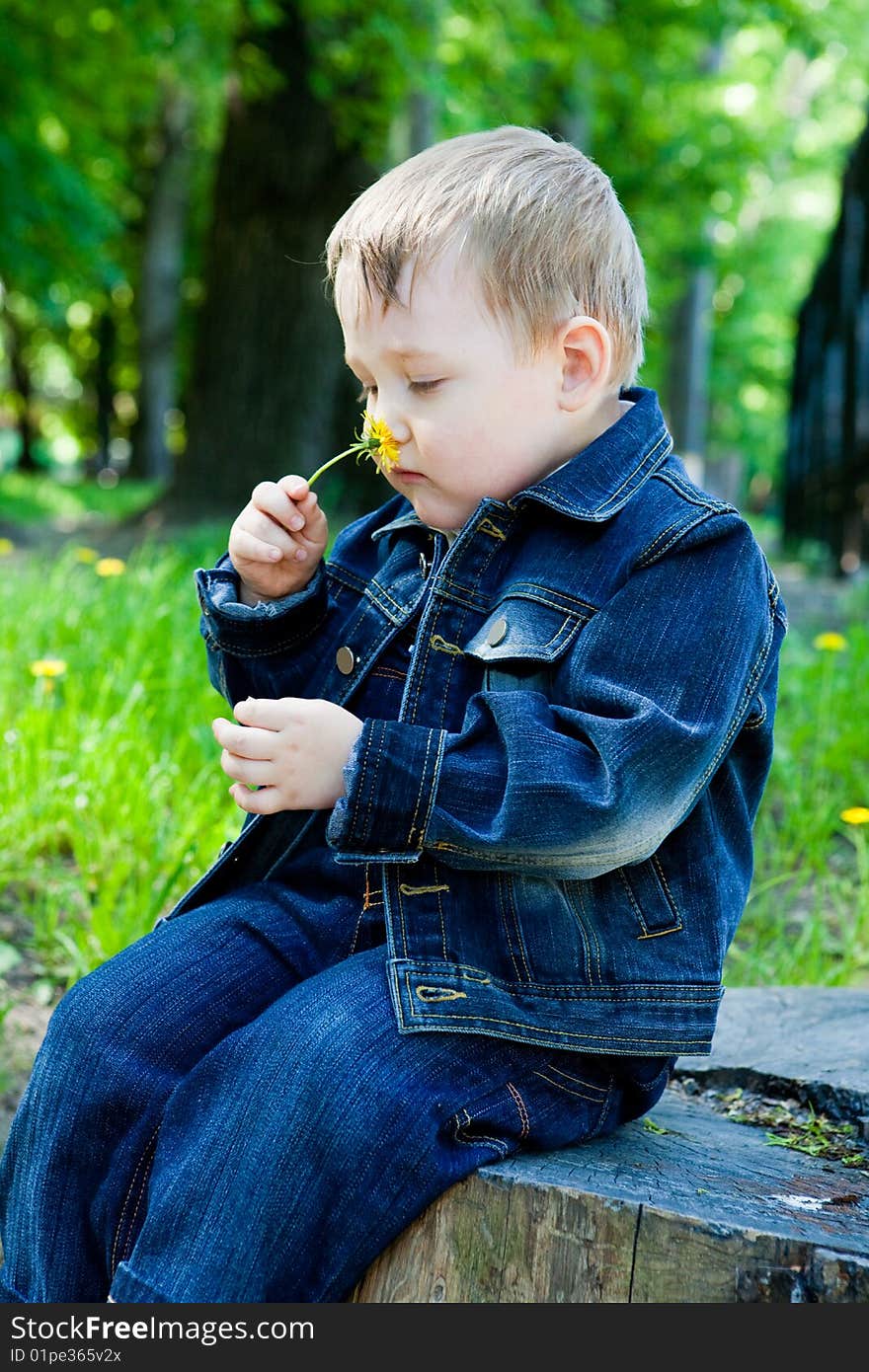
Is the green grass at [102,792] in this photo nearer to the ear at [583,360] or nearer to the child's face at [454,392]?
the child's face at [454,392]

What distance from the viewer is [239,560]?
170 cm

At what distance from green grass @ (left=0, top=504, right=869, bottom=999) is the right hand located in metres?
0.70

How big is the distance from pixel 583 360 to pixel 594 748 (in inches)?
19.1

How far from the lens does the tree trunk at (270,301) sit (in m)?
6.45

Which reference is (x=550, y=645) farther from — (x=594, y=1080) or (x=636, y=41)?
(x=636, y=41)

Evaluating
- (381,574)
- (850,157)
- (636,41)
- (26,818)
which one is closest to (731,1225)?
(381,574)

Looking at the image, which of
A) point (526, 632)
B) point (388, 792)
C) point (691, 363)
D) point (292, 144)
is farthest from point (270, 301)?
point (691, 363)

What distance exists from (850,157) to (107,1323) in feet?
29.2

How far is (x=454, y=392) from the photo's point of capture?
58.6 inches

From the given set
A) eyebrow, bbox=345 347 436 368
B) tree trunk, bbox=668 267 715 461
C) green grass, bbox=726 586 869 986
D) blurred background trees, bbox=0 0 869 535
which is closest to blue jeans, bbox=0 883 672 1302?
eyebrow, bbox=345 347 436 368

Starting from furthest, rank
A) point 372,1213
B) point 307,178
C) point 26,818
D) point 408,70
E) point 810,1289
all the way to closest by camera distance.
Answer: point 307,178 < point 408,70 < point 26,818 < point 372,1213 < point 810,1289

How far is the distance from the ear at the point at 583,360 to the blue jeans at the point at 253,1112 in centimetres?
66

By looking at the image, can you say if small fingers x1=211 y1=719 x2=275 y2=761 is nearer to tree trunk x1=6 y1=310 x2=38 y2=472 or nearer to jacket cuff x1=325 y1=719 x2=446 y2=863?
jacket cuff x1=325 y1=719 x2=446 y2=863

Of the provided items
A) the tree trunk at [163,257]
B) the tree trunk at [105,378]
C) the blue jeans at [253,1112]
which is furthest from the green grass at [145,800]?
the tree trunk at [105,378]
